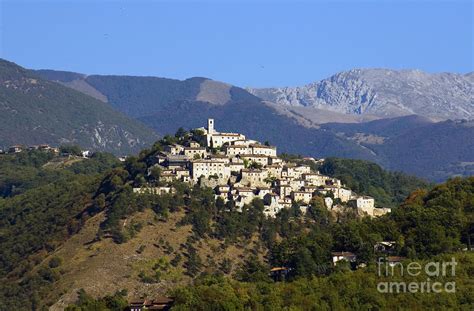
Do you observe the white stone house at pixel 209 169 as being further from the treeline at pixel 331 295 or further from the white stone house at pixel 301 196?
the treeline at pixel 331 295

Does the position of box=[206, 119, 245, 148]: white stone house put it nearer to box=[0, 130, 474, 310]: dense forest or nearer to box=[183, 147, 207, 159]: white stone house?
box=[0, 130, 474, 310]: dense forest

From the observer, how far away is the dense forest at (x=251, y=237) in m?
85.8

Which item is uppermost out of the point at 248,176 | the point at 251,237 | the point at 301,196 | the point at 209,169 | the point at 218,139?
the point at 218,139

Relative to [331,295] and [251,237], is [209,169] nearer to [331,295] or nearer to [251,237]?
[251,237]

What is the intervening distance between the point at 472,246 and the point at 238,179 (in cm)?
3345

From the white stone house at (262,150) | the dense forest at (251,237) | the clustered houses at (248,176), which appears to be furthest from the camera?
the white stone house at (262,150)

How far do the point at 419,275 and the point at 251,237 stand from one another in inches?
1389

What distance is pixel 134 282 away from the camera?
110688 mm

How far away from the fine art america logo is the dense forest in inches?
31.3

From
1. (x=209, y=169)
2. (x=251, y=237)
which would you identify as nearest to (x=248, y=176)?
(x=209, y=169)

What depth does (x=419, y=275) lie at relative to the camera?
→ 287 ft

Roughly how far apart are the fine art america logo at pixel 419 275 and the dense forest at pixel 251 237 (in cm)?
79

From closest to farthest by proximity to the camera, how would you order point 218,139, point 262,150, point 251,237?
point 251,237
point 262,150
point 218,139

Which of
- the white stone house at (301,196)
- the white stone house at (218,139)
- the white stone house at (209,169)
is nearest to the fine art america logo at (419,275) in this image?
the white stone house at (301,196)
